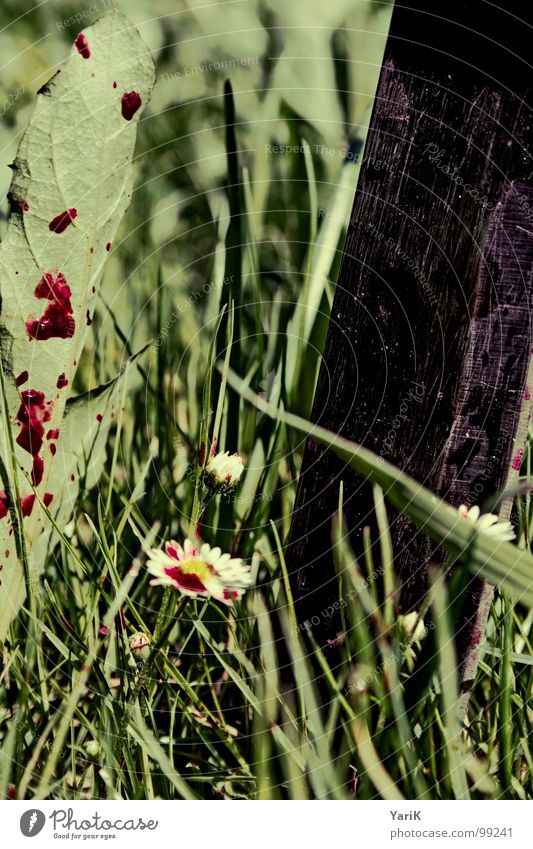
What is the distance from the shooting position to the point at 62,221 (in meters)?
0.40

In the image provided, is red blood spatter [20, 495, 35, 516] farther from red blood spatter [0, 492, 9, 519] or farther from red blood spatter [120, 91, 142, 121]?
red blood spatter [120, 91, 142, 121]

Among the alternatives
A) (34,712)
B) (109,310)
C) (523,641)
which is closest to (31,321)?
(109,310)

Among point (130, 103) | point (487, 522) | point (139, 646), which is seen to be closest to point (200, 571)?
point (139, 646)

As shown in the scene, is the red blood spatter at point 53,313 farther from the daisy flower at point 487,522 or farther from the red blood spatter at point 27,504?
the daisy flower at point 487,522

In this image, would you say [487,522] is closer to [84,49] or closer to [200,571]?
[200,571]

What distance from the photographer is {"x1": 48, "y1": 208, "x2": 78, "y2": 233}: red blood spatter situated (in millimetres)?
396

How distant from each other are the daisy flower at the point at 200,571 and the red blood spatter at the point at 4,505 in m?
0.08

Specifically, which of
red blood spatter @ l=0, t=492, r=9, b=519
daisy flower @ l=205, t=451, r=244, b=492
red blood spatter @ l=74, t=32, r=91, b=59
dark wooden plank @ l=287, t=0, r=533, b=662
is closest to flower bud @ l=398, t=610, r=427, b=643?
dark wooden plank @ l=287, t=0, r=533, b=662

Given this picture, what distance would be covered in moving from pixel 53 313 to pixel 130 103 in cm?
12

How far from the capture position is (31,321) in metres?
0.40

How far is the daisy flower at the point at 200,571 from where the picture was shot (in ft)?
1.25

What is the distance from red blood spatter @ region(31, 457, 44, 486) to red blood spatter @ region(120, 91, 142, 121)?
19cm

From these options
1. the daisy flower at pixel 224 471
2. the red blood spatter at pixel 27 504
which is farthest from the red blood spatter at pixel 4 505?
the daisy flower at pixel 224 471
